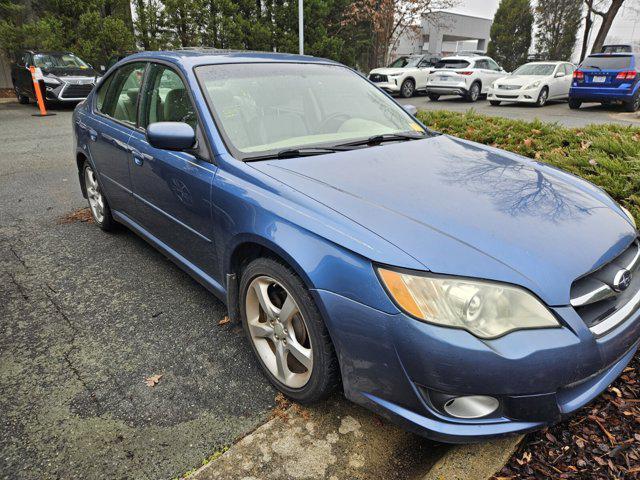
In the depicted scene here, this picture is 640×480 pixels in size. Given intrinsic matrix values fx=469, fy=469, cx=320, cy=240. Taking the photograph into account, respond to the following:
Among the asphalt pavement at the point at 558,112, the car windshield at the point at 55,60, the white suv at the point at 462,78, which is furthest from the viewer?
the white suv at the point at 462,78

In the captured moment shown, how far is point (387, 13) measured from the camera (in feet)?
68.4

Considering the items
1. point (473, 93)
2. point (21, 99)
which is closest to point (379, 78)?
point (473, 93)

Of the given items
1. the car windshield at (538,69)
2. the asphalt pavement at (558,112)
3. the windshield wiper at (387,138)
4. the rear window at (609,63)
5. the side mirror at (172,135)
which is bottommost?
the asphalt pavement at (558,112)

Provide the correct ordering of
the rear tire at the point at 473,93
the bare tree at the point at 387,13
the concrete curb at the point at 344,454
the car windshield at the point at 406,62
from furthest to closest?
1. the bare tree at the point at 387,13
2. the car windshield at the point at 406,62
3. the rear tire at the point at 473,93
4. the concrete curb at the point at 344,454

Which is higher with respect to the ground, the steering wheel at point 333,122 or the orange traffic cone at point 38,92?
the steering wheel at point 333,122

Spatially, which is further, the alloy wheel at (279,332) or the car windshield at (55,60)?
the car windshield at (55,60)

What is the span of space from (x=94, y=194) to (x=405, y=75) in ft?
47.7

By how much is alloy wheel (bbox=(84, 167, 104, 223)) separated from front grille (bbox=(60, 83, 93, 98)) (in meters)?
10.7

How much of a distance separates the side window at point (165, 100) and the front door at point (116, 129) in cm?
18

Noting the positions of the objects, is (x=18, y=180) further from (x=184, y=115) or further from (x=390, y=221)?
(x=390, y=221)

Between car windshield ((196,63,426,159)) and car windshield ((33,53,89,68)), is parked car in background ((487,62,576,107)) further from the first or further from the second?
car windshield ((33,53,89,68))

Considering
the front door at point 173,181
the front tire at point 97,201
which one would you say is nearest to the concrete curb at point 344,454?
the front door at point 173,181

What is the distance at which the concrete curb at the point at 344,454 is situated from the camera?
1848 millimetres

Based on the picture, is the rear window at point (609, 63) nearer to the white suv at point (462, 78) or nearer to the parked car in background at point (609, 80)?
the parked car in background at point (609, 80)
